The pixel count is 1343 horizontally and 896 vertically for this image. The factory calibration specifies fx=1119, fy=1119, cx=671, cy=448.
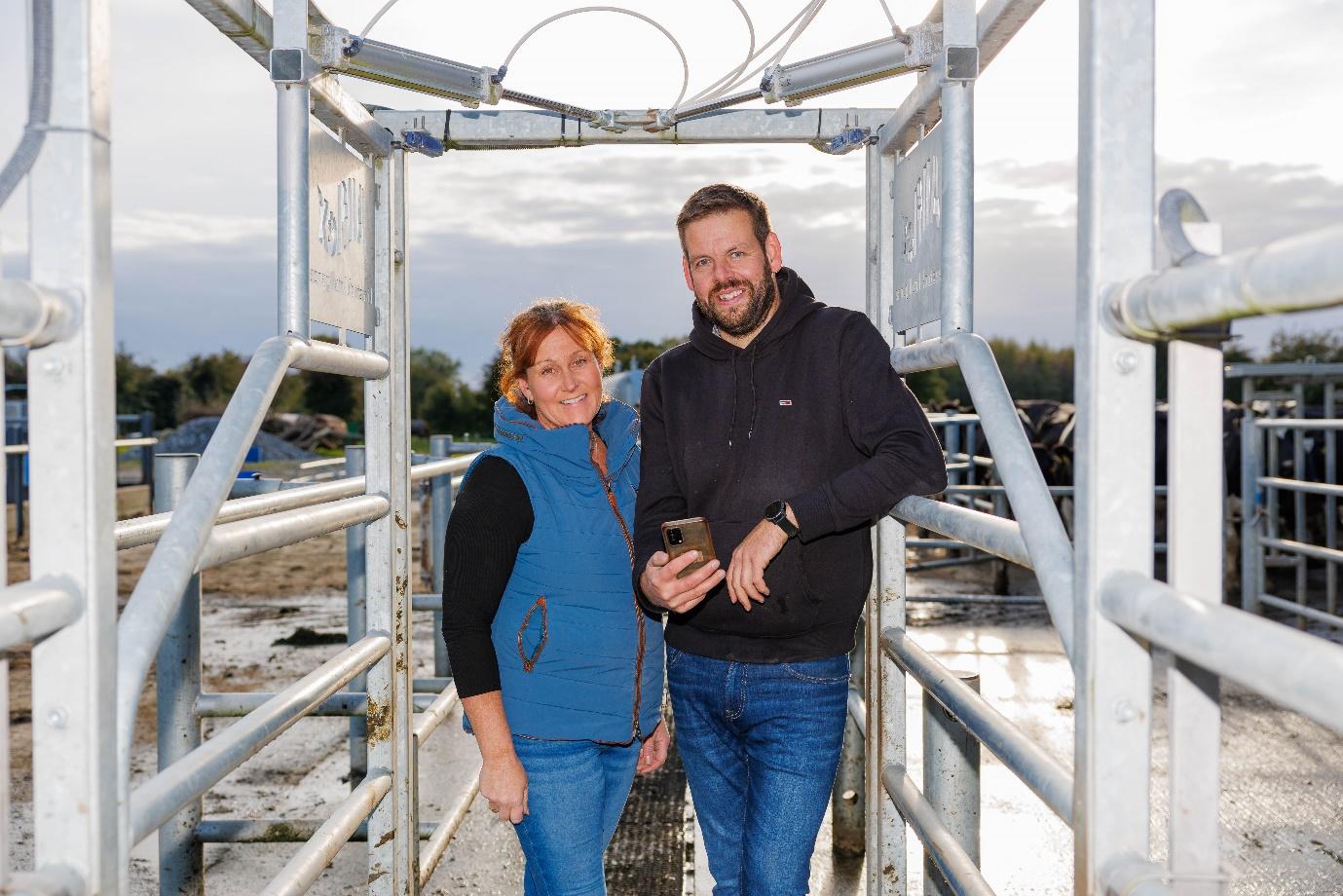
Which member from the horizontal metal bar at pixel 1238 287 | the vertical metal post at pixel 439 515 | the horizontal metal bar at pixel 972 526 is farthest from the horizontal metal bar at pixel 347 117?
the vertical metal post at pixel 439 515

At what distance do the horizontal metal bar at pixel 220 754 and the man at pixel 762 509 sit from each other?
623 millimetres

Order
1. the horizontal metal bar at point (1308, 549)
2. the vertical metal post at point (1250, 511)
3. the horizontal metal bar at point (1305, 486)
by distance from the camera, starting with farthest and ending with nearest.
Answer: the vertical metal post at point (1250, 511), the horizontal metal bar at point (1308, 549), the horizontal metal bar at point (1305, 486)

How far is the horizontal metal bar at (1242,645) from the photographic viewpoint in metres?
0.77

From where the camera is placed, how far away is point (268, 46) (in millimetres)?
2049

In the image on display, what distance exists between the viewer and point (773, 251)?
7.38ft

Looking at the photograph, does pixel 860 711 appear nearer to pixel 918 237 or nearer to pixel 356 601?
pixel 918 237

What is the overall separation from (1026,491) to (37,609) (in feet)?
3.60

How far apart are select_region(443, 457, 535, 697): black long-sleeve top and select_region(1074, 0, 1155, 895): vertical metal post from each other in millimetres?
1135

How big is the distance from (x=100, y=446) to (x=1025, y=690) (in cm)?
542

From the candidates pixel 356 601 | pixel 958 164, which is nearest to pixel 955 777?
pixel 958 164

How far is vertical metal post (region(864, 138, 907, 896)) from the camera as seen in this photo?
2582 mm

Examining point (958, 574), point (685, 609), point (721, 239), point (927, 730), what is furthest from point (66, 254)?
point (958, 574)

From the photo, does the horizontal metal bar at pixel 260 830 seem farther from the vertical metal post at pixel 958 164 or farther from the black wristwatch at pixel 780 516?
the vertical metal post at pixel 958 164

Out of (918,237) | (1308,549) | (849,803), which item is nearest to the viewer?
(918,237)
